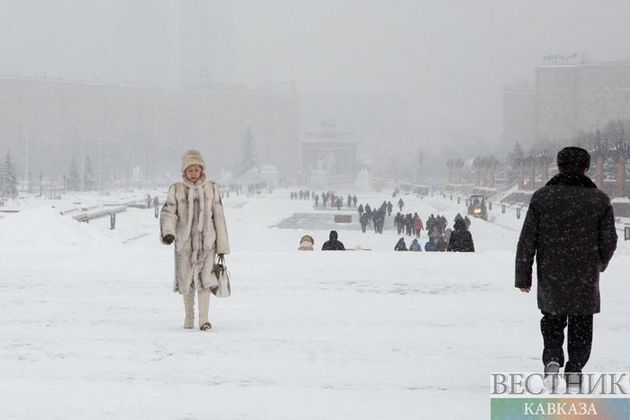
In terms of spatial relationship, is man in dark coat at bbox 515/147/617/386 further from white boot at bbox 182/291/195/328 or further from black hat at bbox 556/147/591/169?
white boot at bbox 182/291/195/328

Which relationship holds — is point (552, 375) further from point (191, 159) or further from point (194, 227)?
point (191, 159)

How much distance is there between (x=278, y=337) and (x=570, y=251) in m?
2.24

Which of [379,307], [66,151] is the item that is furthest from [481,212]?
[66,151]

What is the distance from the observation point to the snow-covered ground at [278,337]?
13.6ft

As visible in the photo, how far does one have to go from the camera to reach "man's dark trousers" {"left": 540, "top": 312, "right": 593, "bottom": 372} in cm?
416

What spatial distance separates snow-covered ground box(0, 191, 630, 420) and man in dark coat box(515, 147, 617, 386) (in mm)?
516

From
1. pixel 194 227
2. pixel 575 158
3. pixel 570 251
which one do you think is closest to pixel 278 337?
pixel 194 227

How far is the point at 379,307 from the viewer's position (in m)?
7.04

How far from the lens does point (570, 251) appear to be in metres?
4.14

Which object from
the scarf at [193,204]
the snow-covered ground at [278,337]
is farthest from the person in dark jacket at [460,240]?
the scarf at [193,204]

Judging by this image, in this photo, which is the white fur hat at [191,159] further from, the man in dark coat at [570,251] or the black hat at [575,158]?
the black hat at [575,158]

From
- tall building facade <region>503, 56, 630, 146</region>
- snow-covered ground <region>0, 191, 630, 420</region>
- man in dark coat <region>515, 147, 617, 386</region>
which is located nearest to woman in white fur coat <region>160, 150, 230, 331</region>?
snow-covered ground <region>0, 191, 630, 420</region>

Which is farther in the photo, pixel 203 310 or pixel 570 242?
pixel 203 310

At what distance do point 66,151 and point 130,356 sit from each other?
362 ft
